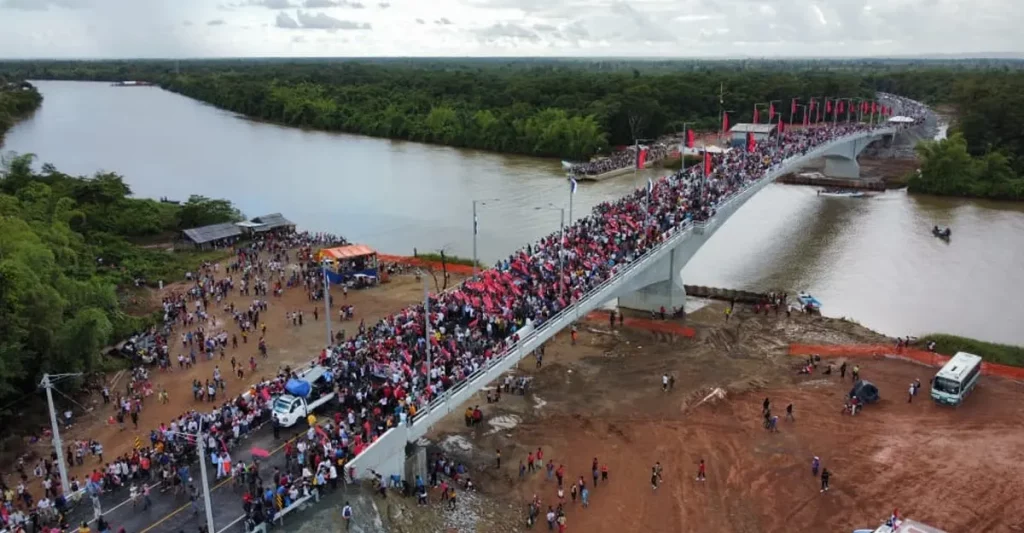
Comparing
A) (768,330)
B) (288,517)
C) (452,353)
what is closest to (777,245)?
(768,330)

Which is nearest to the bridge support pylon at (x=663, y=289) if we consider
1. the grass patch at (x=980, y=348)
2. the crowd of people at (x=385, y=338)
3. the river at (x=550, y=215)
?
the crowd of people at (x=385, y=338)

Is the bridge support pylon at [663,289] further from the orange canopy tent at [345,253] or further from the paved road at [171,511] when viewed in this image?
the paved road at [171,511]

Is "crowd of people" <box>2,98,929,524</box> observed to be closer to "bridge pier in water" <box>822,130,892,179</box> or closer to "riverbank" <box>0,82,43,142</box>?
"bridge pier in water" <box>822,130,892,179</box>

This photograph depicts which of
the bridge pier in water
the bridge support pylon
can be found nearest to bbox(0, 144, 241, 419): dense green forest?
the bridge support pylon

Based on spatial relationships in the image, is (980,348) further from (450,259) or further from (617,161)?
(617,161)

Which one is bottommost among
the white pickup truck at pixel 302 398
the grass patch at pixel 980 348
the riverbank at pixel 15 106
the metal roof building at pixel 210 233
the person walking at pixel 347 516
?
the grass patch at pixel 980 348

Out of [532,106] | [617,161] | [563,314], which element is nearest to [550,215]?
[617,161]

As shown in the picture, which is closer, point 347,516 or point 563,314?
point 347,516
